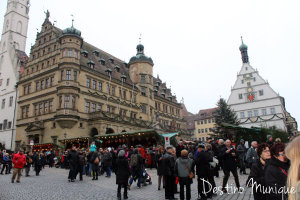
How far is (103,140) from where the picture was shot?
1122 inches

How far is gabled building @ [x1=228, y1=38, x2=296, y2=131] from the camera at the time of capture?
154ft

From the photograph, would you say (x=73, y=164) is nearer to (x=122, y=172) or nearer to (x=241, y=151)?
(x=122, y=172)

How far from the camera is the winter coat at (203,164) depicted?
8086 millimetres

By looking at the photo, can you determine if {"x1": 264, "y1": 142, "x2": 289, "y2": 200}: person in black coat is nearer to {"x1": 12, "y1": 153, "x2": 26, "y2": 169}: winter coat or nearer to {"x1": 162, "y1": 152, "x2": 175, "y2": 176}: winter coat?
{"x1": 162, "y1": 152, "x2": 175, "y2": 176}: winter coat

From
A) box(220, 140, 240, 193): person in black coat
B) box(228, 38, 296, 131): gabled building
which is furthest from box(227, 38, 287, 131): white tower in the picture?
box(220, 140, 240, 193): person in black coat

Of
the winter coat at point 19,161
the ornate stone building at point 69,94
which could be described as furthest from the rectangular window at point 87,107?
the winter coat at point 19,161

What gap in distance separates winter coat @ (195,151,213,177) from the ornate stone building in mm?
21450

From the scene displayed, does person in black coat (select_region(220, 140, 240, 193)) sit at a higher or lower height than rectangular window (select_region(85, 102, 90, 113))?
lower

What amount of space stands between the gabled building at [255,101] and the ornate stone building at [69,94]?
18.7 meters

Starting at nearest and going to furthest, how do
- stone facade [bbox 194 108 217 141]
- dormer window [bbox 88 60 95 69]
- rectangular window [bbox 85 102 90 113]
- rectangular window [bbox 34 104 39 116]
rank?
rectangular window [bbox 85 102 90 113], rectangular window [bbox 34 104 39 116], dormer window [bbox 88 60 95 69], stone facade [bbox 194 108 217 141]

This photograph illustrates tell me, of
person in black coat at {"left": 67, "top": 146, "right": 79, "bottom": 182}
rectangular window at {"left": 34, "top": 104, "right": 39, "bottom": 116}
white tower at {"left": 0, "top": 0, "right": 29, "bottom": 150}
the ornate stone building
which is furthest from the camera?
white tower at {"left": 0, "top": 0, "right": 29, "bottom": 150}

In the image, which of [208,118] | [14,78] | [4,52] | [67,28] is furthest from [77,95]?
[208,118]

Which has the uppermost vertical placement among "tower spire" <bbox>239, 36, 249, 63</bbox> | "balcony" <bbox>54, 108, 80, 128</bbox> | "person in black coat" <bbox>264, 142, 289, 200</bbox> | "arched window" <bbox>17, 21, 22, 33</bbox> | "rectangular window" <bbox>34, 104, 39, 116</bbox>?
"arched window" <bbox>17, 21, 22, 33</bbox>

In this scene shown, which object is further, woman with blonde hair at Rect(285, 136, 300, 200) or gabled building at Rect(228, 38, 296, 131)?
gabled building at Rect(228, 38, 296, 131)
